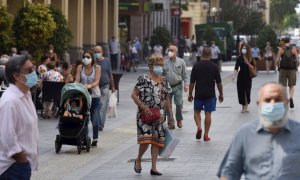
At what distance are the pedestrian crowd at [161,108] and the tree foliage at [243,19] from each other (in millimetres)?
57971

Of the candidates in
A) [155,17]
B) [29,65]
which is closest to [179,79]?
[29,65]

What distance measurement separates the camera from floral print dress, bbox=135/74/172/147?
13.2 metres

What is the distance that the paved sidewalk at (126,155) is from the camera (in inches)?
530

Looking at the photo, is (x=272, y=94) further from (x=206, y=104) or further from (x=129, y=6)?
(x=129, y=6)

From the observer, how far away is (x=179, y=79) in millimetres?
19109

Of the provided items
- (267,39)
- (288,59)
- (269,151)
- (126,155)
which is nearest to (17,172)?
(269,151)

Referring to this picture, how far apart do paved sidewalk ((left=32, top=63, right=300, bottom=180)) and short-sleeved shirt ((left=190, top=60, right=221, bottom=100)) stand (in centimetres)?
86

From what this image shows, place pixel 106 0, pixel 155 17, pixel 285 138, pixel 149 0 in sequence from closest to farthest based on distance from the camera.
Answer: pixel 285 138 → pixel 106 0 → pixel 149 0 → pixel 155 17

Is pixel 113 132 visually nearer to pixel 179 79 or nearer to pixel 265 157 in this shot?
pixel 179 79

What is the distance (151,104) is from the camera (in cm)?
1329

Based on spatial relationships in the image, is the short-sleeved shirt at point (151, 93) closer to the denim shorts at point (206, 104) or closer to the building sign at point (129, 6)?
the denim shorts at point (206, 104)

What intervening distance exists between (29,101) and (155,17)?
5970 centimetres

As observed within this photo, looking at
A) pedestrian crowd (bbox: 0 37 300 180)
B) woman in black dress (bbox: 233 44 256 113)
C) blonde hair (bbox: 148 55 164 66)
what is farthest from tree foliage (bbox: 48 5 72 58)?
blonde hair (bbox: 148 55 164 66)

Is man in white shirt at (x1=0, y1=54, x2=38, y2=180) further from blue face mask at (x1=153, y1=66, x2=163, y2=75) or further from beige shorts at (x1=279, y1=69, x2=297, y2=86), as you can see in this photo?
beige shorts at (x1=279, y1=69, x2=297, y2=86)
